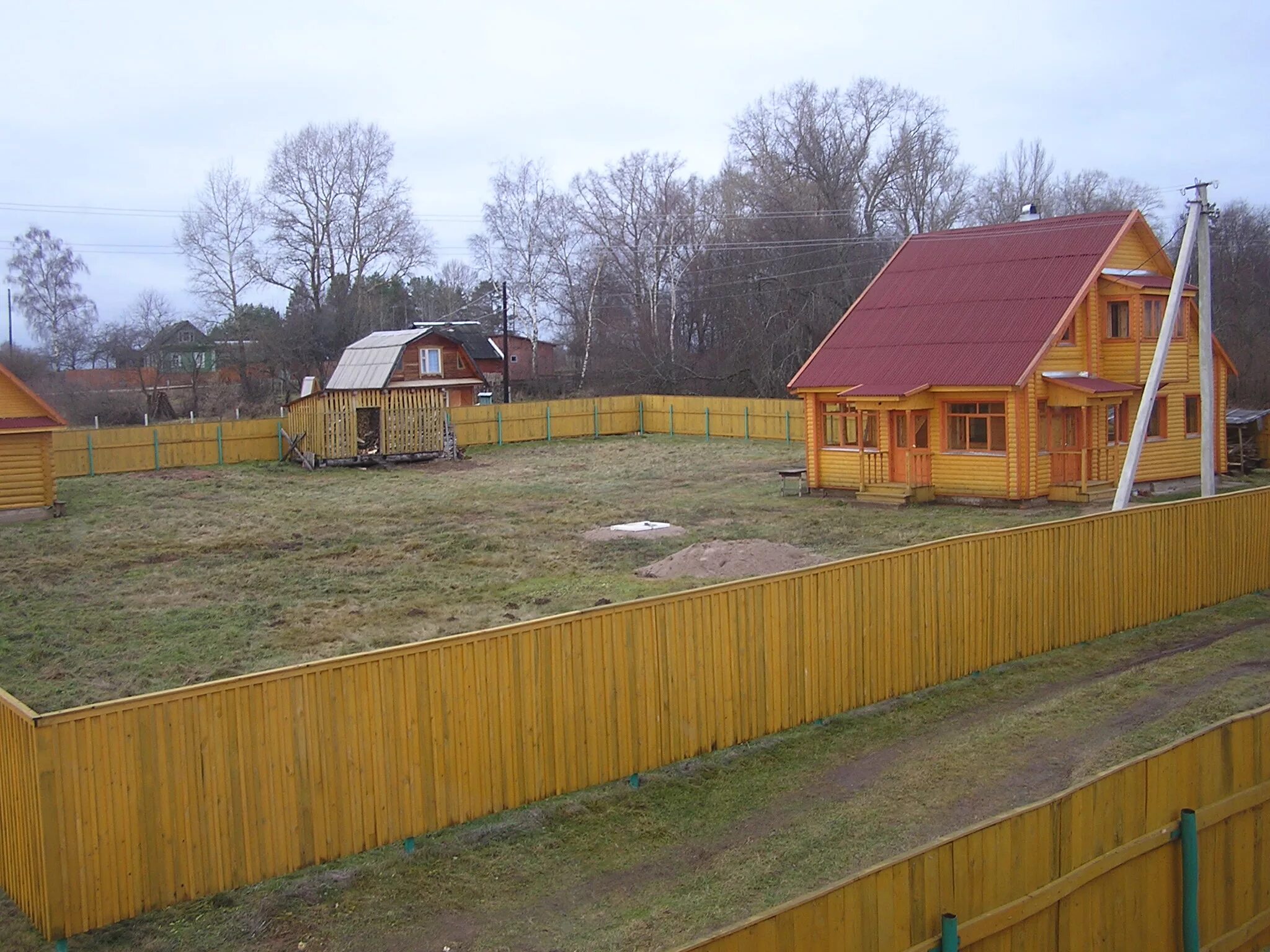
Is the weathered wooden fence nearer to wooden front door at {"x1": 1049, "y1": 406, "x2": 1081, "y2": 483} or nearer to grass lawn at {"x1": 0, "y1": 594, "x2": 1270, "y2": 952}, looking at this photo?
wooden front door at {"x1": 1049, "y1": 406, "x2": 1081, "y2": 483}

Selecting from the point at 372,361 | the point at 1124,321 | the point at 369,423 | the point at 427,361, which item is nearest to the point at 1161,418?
the point at 1124,321

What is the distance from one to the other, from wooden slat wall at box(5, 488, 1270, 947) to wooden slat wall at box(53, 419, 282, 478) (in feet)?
112

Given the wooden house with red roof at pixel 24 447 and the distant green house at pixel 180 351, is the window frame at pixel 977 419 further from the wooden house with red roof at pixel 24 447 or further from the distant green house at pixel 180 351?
the distant green house at pixel 180 351

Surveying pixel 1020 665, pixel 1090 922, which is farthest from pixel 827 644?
pixel 1090 922

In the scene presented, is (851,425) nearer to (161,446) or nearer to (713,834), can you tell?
(713,834)

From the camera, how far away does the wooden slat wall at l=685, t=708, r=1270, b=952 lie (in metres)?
5.38

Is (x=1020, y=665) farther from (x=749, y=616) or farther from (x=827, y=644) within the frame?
(x=749, y=616)

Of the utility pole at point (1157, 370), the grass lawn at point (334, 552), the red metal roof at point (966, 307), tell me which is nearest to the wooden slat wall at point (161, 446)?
the grass lawn at point (334, 552)

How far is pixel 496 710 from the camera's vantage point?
9562mm

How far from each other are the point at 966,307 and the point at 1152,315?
4536 millimetres

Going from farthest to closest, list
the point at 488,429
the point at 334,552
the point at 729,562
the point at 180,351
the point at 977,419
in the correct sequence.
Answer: the point at 180,351 < the point at 488,429 < the point at 977,419 < the point at 334,552 < the point at 729,562

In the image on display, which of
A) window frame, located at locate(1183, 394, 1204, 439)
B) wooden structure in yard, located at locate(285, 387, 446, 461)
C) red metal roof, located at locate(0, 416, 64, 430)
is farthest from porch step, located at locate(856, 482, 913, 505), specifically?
red metal roof, located at locate(0, 416, 64, 430)

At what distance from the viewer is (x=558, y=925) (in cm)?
781

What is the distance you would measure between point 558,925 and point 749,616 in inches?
159
